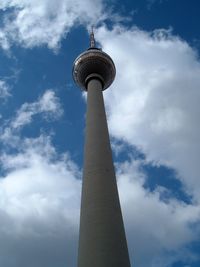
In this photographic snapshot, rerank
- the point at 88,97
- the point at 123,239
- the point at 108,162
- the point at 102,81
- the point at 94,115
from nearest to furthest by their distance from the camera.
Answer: the point at 123,239 → the point at 108,162 → the point at 94,115 → the point at 88,97 → the point at 102,81

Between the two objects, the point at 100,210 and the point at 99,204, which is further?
the point at 99,204

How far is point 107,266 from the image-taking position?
1122 inches

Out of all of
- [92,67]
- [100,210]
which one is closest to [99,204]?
[100,210]

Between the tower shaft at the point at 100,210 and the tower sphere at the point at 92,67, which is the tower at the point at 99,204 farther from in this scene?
the tower sphere at the point at 92,67

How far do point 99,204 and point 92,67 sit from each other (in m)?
29.2

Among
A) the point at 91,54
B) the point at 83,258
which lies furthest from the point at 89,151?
the point at 91,54

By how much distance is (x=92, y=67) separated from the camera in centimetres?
5650

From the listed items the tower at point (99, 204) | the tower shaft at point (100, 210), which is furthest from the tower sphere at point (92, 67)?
the tower shaft at point (100, 210)

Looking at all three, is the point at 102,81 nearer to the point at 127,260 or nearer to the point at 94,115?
the point at 94,115

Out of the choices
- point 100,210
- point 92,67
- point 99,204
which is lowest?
point 100,210

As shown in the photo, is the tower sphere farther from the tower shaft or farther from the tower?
the tower shaft

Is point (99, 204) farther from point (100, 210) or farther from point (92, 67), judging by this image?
point (92, 67)

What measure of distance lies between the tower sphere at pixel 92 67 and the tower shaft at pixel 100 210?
15.1 m

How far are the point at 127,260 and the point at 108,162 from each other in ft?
37.4
